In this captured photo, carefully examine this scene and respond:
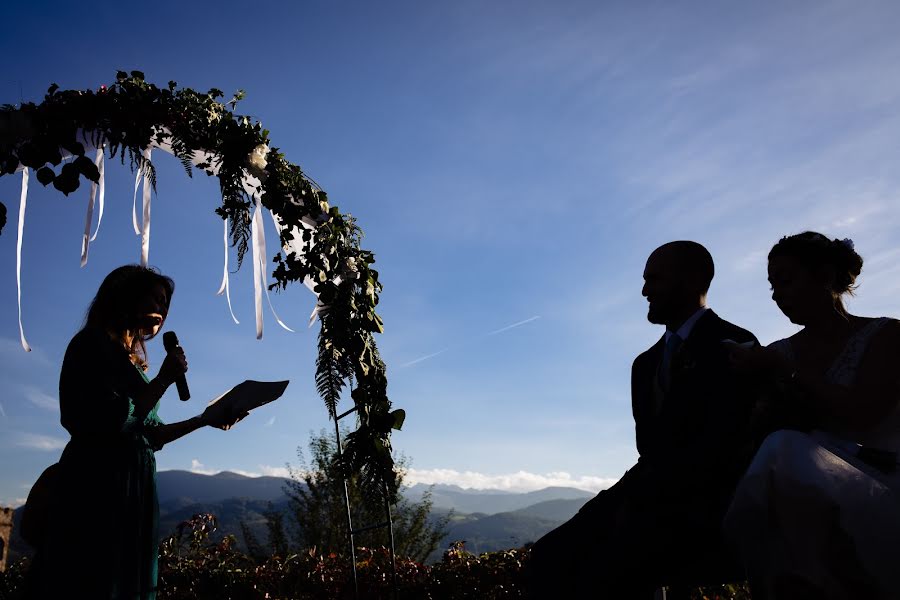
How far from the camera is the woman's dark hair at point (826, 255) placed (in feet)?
10.3

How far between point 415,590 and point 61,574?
3864mm

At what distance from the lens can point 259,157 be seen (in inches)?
184

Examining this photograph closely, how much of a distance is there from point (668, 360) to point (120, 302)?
2.87m

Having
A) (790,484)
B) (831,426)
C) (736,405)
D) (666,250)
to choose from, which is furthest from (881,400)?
(666,250)

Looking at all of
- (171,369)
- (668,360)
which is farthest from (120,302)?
(668,360)

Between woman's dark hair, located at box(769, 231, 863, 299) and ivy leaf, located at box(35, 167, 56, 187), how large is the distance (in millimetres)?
4153

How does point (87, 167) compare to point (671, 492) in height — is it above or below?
above

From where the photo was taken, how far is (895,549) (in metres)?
2.14

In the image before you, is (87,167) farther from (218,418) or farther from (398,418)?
(398,418)

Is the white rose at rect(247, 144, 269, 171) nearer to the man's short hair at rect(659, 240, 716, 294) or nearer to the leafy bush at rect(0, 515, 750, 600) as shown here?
the man's short hair at rect(659, 240, 716, 294)

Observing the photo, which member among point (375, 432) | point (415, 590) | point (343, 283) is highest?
point (343, 283)

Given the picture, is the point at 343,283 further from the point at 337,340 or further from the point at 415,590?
the point at 415,590

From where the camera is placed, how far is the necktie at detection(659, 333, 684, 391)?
3.14 meters

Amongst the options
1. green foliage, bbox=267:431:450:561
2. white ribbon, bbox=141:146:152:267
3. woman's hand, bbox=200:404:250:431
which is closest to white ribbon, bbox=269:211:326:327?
white ribbon, bbox=141:146:152:267
